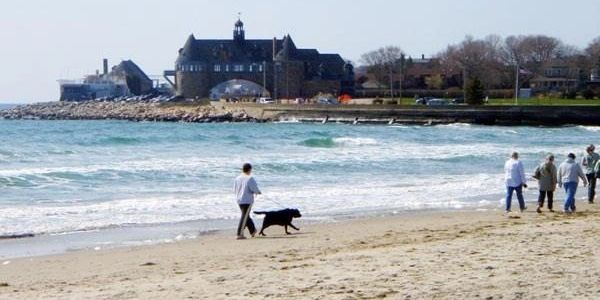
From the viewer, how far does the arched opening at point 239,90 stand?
12219 cm

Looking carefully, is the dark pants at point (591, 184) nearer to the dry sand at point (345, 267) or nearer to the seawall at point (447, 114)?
the dry sand at point (345, 267)

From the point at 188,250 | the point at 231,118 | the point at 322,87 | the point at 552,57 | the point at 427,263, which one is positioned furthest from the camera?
the point at 552,57

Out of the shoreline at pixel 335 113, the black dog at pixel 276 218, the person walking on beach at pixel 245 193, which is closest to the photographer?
the person walking on beach at pixel 245 193

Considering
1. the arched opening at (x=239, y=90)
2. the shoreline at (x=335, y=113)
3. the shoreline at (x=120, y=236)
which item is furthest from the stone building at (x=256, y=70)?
the shoreline at (x=120, y=236)

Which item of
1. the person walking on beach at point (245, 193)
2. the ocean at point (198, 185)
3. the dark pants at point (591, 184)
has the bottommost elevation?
the ocean at point (198, 185)

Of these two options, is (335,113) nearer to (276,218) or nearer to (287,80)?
(287,80)

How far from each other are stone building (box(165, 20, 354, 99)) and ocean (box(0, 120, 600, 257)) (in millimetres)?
72505

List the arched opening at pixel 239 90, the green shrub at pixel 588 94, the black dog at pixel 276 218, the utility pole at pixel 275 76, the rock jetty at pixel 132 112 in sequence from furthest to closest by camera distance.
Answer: the arched opening at pixel 239 90
the utility pole at pixel 275 76
the green shrub at pixel 588 94
the rock jetty at pixel 132 112
the black dog at pixel 276 218

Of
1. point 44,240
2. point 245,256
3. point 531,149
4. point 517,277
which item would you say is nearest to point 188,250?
point 245,256

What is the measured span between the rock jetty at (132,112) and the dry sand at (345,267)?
77.4 meters

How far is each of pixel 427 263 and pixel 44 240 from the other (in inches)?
273

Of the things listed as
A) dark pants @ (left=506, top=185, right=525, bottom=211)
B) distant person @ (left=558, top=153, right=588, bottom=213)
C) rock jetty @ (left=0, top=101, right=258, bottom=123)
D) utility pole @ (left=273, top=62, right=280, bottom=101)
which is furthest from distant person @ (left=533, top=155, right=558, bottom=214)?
utility pole @ (left=273, top=62, right=280, bottom=101)

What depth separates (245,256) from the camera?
519 inches

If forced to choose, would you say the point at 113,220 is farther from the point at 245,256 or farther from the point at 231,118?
the point at 231,118
